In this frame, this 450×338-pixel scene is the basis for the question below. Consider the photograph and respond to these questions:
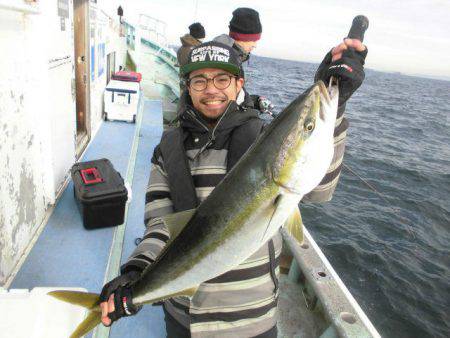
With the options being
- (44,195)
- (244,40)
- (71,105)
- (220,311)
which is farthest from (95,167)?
(220,311)

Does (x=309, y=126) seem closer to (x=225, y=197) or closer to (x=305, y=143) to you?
(x=305, y=143)

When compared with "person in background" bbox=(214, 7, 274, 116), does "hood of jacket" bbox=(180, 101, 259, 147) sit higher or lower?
lower

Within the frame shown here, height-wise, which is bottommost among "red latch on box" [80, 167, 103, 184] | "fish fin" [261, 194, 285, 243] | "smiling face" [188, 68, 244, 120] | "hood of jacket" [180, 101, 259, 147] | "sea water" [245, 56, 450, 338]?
"sea water" [245, 56, 450, 338]

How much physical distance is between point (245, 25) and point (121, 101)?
491 centimetres

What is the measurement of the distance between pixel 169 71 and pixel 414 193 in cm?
1251

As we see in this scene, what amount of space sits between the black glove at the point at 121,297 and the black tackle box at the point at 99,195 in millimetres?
2356

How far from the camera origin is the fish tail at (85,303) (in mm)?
1854

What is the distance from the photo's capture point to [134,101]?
28.3 feet

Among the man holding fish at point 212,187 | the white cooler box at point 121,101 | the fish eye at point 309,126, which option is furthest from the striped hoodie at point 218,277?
the white cooler box at point 121,101

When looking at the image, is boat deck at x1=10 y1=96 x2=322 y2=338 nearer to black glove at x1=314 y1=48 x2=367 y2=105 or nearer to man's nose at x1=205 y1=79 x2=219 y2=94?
man's nose at x1=205 y1=79 x2=219 y2=94

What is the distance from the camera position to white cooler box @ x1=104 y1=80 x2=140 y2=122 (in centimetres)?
845

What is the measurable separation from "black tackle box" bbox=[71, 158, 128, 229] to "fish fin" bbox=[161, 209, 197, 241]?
8.43 ft

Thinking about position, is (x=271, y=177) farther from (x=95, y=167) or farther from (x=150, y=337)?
(x=95, y=167)

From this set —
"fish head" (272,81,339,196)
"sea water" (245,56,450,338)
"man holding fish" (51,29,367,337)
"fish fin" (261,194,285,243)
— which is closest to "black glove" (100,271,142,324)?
"man holding fish" (51,29,367,337)
